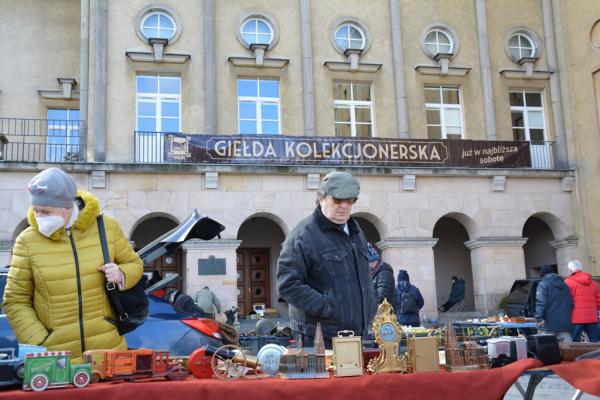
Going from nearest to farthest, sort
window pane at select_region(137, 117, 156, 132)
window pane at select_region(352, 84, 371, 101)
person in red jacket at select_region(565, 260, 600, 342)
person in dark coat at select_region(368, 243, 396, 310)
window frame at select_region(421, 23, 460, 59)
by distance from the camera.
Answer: person in dark coat at select_region(368, 243, 396, 310), person in red jacket at select_region(565, 260, 600, 342), window pane at select_region(137, 117, 156, 132), window pane at select_region(352, 84, 371, 101), window frame at select_region(421, 23, 460, 59)

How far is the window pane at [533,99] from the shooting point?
2202 centimetres

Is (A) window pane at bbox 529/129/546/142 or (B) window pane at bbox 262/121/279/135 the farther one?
(A) window pane at bbox 529/129/546/142

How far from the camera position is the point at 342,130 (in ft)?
67.9

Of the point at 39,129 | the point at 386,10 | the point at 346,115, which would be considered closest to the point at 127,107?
the point at 39,129

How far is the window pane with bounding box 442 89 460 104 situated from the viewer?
2150 cm

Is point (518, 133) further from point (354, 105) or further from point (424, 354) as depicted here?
point (424, 354)

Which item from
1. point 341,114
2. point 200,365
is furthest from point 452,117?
point 200,365

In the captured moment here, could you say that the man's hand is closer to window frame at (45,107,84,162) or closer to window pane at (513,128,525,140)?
window frame at (45,107,84,162)

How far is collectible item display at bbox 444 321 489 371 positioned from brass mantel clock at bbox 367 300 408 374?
25cm

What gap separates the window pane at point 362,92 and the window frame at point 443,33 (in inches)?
89.9

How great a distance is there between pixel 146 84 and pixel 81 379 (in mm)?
17587

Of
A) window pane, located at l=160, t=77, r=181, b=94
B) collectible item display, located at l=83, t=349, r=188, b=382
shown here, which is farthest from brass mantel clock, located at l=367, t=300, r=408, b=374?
window pane, located at l=160, t=77, r=181, b=94

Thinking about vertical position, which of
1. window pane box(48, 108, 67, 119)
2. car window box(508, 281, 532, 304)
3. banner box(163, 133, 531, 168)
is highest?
window pane box(48, 108, 67, 119)

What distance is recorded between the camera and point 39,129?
2112 centimetres
